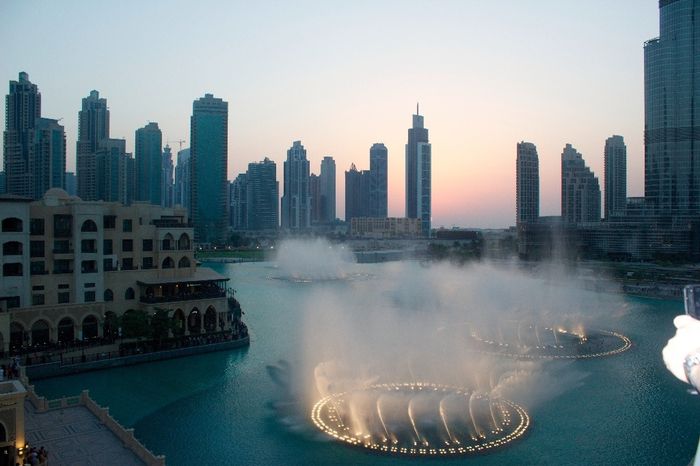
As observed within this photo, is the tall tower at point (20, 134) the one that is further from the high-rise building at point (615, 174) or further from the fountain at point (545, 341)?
the high-rise building at point (615, 174)

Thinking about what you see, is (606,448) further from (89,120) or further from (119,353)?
(89,120)

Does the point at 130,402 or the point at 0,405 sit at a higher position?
the point at 0,405

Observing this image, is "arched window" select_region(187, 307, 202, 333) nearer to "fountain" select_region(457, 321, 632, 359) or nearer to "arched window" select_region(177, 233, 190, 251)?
"arched window" select_region(177, 233, 190, 251)

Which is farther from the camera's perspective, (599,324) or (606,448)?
(599,324)

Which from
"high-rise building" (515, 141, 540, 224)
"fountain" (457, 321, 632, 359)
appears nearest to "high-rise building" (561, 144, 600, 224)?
"high-rise building" (515, 141, 540, 224)

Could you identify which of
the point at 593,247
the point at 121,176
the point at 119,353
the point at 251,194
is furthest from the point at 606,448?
the point at 251,194

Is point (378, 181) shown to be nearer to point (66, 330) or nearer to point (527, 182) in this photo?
point (527, 182)

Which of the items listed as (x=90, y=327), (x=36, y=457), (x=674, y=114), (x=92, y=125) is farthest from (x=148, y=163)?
(x=36, y=457)

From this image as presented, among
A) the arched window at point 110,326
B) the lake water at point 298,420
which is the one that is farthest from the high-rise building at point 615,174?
the arched window at point 110,326
